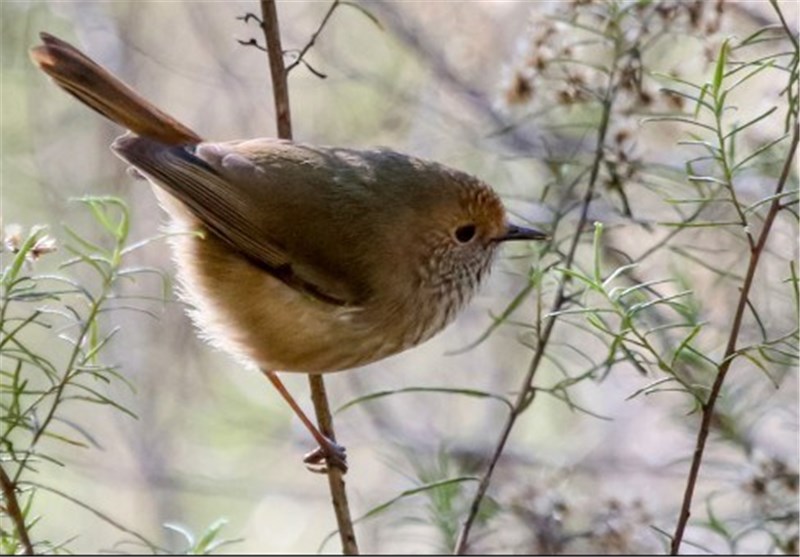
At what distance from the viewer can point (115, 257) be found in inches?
71.9

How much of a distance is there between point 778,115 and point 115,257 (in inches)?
98.0

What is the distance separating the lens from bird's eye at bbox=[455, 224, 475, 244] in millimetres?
3125

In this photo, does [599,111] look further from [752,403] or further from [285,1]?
[285,1]

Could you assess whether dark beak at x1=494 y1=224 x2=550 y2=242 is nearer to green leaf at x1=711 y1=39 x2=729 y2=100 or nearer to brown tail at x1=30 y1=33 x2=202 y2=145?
brown tail at x1=30 y1=33 x2=202 y2=145

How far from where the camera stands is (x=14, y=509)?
173cm

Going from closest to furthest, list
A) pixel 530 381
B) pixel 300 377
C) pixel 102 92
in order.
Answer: pixel 530 381 → pixel 102 92 → pixel 300 377

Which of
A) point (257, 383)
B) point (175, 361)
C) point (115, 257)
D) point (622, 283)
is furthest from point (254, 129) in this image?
point (115, 257)

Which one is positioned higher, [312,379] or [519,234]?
[519,234]

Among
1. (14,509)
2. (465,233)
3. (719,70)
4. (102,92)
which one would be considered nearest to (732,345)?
(719,70)

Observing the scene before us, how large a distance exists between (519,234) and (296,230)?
489mm

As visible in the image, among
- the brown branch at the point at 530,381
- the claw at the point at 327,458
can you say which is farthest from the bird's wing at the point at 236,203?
the brown branch at the point at 530,381

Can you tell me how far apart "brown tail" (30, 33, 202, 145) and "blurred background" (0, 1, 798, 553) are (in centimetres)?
154

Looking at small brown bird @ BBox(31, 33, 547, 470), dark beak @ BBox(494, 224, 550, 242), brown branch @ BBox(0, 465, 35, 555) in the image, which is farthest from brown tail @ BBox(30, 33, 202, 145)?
brown branch @ BBox(0, 465, 35, 555)

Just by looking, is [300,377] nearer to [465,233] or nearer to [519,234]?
[465,233]
